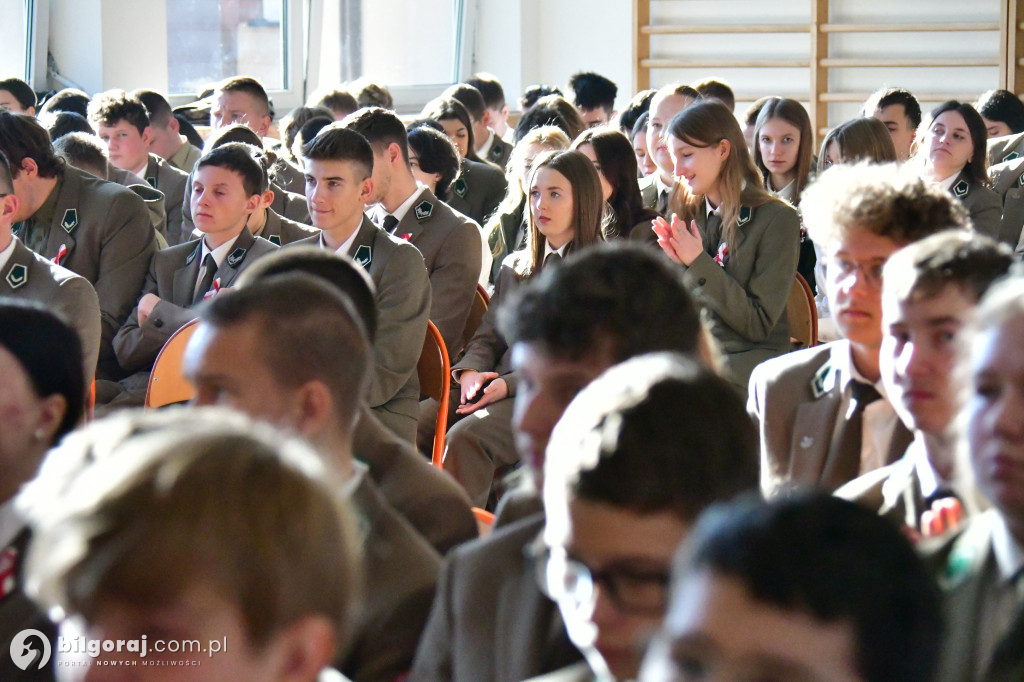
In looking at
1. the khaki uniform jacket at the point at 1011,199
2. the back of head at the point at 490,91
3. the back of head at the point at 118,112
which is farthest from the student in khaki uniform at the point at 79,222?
the back of head at the point at 490,91

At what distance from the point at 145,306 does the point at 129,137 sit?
227 cm

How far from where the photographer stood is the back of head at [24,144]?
386cm

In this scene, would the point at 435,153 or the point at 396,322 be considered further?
the point at 435,153

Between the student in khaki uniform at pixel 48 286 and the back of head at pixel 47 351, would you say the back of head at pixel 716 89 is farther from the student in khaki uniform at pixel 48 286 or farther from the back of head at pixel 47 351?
the back of head at pixel 47 351

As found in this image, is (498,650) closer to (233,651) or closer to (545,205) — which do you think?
(233,651)

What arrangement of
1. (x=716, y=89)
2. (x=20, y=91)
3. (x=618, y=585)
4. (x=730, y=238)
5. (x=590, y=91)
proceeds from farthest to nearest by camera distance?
(x=590, y=91)
(x=20, y=91)
(x=716, y=89)
(x=730, y=238)
(x=618, y=585)

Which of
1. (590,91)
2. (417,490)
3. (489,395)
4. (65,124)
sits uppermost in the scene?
(590,91)

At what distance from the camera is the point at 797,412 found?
1948 millimetres

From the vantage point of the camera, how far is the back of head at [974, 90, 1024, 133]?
7.00m

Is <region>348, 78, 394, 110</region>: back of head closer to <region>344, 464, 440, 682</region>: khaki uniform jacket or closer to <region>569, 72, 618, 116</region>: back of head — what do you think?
<region>569, 72, 618, 116</region>: back of head

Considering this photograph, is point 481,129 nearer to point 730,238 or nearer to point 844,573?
point 730,238

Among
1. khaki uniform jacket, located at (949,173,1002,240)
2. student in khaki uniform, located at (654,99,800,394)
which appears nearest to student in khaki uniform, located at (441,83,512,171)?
khaki uniform jacket, located at (949,173,1002,240)

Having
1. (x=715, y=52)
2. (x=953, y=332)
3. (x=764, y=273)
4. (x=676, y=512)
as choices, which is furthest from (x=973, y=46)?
(x=676, y=512)

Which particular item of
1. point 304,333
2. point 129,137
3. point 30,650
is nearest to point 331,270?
point 304,333
